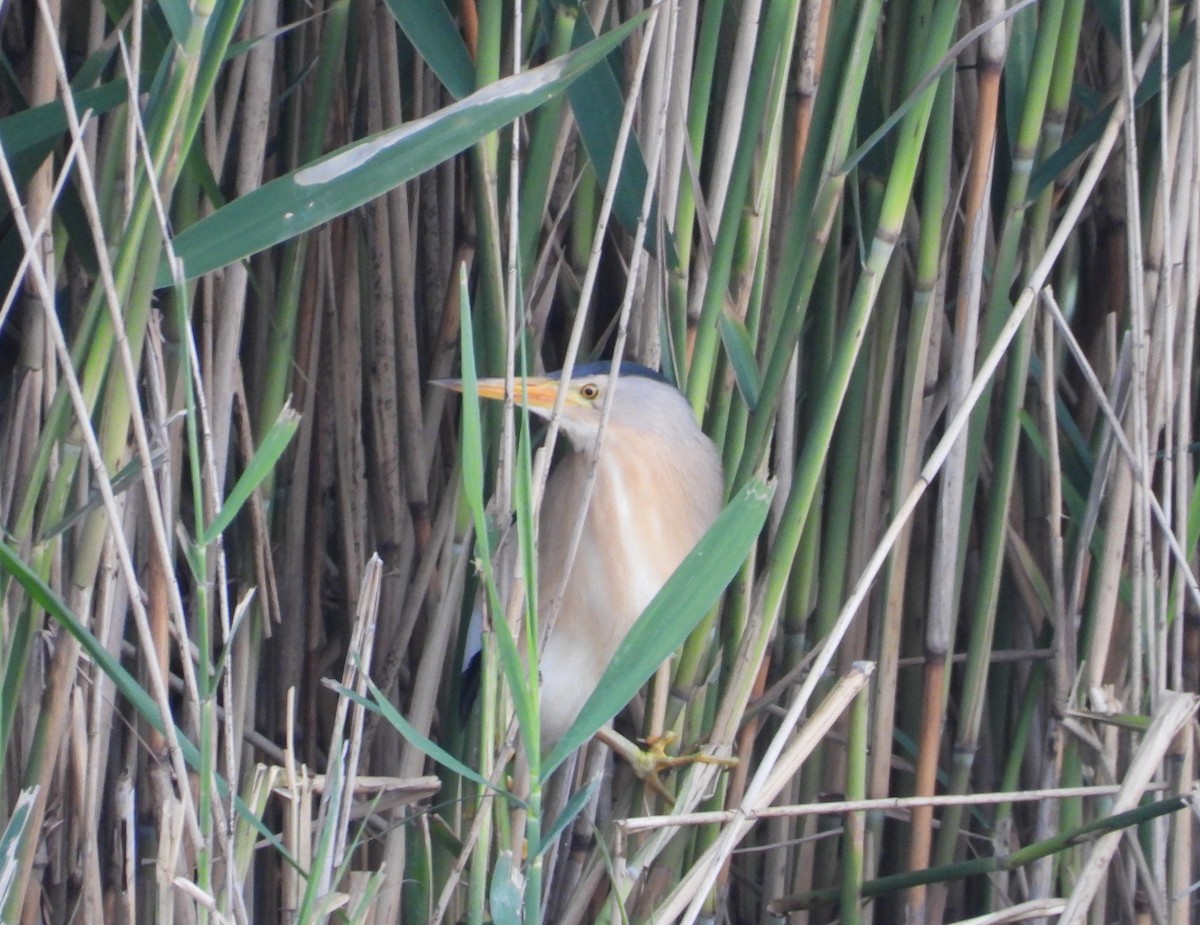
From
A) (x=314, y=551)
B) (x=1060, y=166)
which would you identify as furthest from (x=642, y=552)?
(x=1060, y=166)

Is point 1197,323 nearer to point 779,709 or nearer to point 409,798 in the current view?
point 779,709

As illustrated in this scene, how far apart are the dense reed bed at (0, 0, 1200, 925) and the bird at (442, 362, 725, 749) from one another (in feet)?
0.21

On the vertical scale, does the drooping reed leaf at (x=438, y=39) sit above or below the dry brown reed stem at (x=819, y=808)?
above

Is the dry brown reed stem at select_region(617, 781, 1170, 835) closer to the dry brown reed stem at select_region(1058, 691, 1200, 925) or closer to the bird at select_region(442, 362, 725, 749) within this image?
the dry brown reed stem at select_region(1058, 691, 1200, 925)

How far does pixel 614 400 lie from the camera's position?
129 cm

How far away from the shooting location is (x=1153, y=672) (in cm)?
101

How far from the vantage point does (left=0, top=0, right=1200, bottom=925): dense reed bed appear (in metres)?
0.81

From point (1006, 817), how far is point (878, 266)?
0.53m

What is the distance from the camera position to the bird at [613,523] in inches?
51.2

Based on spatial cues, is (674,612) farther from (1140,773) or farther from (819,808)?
(1140,773)

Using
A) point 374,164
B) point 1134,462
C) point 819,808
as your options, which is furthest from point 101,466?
point 1134,462

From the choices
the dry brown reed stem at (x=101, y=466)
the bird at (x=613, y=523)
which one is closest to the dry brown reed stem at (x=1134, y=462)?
the bird at (x=613, y=523)

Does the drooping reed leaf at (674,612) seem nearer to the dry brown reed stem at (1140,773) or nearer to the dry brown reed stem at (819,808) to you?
the dry brown reed stem at (819,808)

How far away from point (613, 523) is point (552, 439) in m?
0.59
